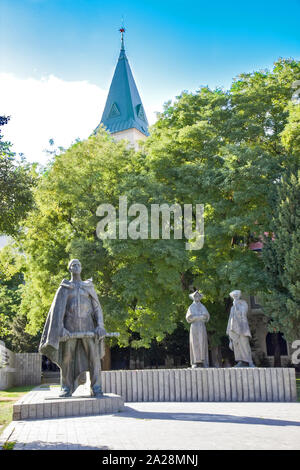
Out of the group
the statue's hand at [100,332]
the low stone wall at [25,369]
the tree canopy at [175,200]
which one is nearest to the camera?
the statue's hand at [100,332]

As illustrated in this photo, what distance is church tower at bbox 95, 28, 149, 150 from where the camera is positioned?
5769cm

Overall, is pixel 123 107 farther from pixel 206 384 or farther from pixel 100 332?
pixel 100 332

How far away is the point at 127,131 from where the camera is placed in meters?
57.7

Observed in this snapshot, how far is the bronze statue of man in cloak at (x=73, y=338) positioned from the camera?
9016mm

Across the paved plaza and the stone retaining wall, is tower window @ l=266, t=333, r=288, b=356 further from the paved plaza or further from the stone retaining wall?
the paved plaza

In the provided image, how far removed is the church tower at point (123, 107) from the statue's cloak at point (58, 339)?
163 feet

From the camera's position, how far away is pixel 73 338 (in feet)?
30.0

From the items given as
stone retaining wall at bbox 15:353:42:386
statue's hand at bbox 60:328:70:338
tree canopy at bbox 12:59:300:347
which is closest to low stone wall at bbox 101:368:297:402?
statue's hand at bbox 60:328:70:338

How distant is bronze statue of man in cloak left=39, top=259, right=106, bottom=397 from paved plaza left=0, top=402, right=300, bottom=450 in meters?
1.18

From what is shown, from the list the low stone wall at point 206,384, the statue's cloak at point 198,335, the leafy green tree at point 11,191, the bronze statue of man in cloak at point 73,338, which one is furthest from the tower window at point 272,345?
the bronze statue of man in cloak at point 73,338

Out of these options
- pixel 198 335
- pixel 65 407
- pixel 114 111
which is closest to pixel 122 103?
pixel 114 111

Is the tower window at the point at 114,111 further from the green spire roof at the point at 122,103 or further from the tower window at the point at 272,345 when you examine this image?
the tower window at the point at 272,345

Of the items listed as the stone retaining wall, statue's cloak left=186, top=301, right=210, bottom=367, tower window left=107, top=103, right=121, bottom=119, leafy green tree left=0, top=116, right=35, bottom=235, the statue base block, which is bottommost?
the stone retaining wall

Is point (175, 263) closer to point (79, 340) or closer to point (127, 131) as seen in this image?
point (79, 340)
